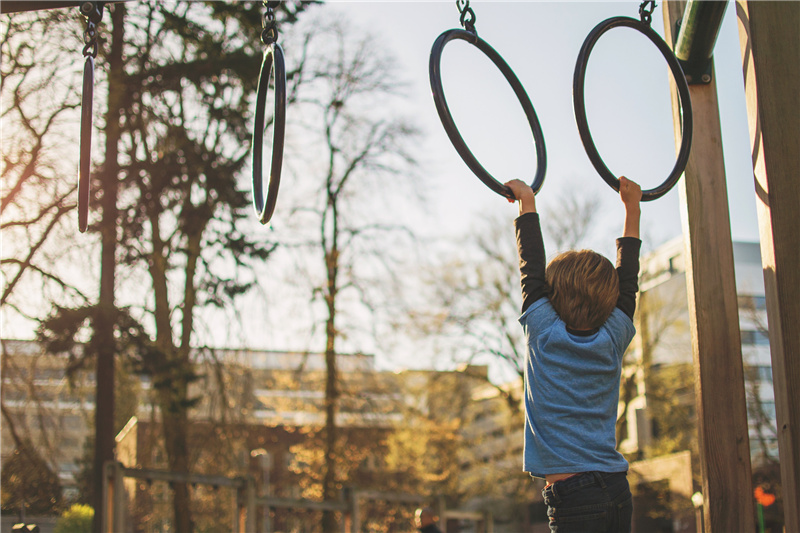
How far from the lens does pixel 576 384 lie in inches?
90.7

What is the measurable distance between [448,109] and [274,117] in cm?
61

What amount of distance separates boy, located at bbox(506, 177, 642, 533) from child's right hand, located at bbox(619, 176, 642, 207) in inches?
14.7

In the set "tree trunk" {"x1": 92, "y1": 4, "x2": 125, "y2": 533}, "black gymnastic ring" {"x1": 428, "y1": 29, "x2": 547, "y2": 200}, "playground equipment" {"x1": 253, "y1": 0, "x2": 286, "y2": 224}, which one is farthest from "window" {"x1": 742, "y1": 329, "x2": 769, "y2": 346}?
"playground equipment" {"x1": 253, "y1": 0, "x2": 286, "y2": 224}

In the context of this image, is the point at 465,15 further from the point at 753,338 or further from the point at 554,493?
the point at 753,338

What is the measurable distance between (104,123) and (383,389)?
8.30 meters

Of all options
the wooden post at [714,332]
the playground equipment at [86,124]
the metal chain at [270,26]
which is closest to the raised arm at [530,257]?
the wooden post at [714,332]

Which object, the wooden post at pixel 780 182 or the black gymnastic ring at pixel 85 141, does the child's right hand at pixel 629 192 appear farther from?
the black gymnastic ring at pixel 85 141

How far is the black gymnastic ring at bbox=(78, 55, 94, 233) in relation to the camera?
3.20 m

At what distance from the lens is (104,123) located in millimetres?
9727

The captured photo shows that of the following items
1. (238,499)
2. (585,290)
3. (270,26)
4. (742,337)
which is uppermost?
(270,26)

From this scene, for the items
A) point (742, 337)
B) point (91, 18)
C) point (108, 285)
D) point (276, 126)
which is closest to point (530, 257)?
point (276, 126)

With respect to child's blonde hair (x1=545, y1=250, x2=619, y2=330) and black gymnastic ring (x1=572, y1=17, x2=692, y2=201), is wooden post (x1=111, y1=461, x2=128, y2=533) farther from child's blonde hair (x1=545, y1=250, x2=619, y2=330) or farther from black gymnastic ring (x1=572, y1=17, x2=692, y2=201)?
child's blonde hair (x1=545, y1=250, x2=619, y2=330)

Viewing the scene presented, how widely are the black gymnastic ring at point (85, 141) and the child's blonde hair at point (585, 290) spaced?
196 cm

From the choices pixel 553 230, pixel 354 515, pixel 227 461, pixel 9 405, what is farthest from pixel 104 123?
pixel 553 230
